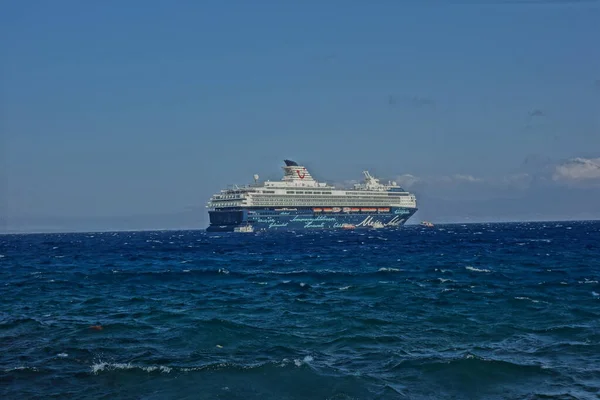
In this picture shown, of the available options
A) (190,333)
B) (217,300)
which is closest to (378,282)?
(217,300)

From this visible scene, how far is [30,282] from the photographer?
4434 cm

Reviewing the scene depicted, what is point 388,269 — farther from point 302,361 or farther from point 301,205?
point 301,205

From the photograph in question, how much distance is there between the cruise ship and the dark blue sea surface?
118m

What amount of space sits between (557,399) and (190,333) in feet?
48.1

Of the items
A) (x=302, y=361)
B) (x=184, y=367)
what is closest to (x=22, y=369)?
(x=184, y=367)

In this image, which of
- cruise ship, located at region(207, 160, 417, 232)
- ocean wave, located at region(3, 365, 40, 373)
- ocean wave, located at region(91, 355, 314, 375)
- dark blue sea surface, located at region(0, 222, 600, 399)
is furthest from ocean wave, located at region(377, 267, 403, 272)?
cruise ship, located at region(207, 160, 417, 232)

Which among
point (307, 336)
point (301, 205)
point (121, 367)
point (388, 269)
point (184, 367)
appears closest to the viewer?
point (121, 367)

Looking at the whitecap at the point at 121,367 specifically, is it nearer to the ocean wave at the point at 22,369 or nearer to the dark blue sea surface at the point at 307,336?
the dark blue sea surface at the point at 307,336

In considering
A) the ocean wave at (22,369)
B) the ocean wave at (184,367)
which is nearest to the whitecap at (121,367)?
the ocean wave at (184,367)

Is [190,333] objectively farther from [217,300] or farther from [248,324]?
[217,300]

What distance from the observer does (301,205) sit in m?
170

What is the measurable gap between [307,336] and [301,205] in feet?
478

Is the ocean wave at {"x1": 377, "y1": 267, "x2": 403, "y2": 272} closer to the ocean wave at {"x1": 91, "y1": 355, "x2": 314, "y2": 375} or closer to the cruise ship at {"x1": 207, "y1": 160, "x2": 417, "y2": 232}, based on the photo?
the ocean wave at {"x1": 91, "y1": 355, "x2": 314, "y2": 375}

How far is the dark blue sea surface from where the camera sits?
1719cm
